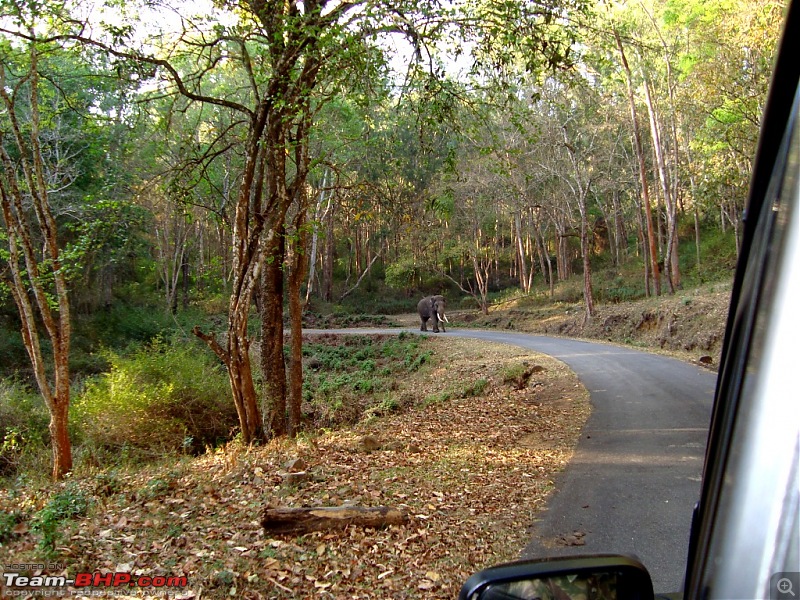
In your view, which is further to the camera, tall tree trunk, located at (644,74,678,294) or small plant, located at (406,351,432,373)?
tall tree trunk, located at (644,74,678,294)

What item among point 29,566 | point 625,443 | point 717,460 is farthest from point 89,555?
point 625,443

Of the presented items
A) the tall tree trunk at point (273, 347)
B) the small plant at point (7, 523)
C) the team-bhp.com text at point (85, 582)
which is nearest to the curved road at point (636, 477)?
the team-bhp.com text at point (85, 582)

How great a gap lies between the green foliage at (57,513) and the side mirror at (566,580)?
4257 mm

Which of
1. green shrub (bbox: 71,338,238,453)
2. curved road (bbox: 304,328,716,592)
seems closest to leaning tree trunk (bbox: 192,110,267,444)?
green shrub (bbox: 71,338,238,453)

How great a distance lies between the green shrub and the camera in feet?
37.1

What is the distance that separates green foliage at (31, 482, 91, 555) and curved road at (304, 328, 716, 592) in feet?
13.0

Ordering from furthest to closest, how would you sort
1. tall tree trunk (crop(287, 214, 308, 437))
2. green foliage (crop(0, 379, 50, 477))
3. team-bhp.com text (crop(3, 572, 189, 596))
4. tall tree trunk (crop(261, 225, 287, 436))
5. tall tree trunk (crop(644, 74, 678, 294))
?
1. tall tree trunk (crop(644, 74, 678, 294))
2. green foliage (crop(0, 379, 50, 477))
3. tall tree trunk (crop(287, 214, 308, 437))
4. tall tree trunk (crop(261, 225, 287, 436))
5. team-bhp.com text (crop(3, 572, 189, 596))

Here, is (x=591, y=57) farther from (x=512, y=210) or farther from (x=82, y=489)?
(x=512, y=210)

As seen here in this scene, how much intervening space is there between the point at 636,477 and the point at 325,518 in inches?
147

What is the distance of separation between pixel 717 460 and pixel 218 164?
2508 centimetres

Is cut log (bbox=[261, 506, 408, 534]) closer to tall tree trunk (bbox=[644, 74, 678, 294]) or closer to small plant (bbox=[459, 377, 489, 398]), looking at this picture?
small plant (bbox=[459, 377, 489, 398])

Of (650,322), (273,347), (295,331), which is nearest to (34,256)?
(273,347)

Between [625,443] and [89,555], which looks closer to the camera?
[89,555]

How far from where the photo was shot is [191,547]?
16.2 ft
